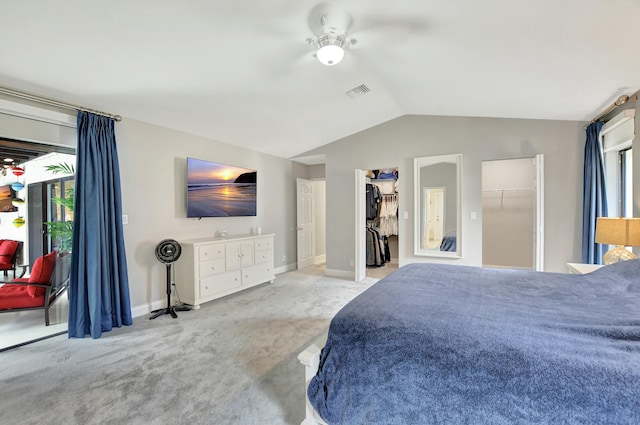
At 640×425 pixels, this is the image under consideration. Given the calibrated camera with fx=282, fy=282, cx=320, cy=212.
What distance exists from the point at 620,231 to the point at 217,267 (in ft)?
13.3

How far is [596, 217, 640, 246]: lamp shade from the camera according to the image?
2.15m

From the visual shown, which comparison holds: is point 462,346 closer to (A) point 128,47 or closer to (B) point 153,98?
(A) point 128,47

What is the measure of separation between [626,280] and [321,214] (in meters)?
5.55

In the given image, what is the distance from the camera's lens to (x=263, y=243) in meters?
4.46

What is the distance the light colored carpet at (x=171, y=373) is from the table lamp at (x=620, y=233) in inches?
102

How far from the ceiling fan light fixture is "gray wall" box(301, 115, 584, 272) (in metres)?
2.60

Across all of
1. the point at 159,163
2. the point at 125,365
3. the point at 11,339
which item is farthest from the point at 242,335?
Answer: the point at 159,163

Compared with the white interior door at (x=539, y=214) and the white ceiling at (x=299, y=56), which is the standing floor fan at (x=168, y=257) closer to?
the white ceiling at (x=299, y=56)

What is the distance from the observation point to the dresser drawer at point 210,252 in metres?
3.52

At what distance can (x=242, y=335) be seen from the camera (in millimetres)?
2709

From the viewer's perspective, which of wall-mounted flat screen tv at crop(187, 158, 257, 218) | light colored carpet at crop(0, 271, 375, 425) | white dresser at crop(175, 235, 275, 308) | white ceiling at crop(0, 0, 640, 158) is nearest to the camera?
light colored carpet at crop(0, 271, 375, 425)

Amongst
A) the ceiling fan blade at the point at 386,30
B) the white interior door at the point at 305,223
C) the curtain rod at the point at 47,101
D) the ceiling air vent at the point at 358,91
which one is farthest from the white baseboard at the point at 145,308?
the ceiling fan blade at the point at 386,30

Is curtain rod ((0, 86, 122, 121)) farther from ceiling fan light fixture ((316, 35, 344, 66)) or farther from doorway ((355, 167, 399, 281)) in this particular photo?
doorway ((355, 167, 399, 281))

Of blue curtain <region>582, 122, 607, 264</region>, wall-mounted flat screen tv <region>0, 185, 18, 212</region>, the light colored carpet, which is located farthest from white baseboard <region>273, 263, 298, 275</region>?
blue curtain <region>582, 122, 607, 264</region>
